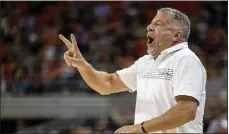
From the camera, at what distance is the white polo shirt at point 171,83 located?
8.57 ft

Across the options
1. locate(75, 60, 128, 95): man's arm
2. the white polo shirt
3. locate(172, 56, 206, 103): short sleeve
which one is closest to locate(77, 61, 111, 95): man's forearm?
locate(75, 60, 128, 95): man's arm

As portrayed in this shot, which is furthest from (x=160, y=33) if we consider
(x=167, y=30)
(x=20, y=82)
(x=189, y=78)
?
(x=20, y=82)

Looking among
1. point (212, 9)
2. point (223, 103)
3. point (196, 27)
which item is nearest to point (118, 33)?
point (196, 27)

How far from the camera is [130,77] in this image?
330 cm

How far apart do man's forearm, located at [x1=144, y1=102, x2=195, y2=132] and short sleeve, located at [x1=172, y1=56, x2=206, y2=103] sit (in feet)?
0.29

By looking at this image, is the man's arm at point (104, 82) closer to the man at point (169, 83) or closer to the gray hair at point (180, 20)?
the man at point (169, 83)

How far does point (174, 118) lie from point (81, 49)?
784 cm

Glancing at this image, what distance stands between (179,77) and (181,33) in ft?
1.02

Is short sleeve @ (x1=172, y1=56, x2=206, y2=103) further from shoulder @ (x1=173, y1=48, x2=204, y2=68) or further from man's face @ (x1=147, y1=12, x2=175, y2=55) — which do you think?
man's face @ (x1=147, y1=12, x2=175, y2=55)

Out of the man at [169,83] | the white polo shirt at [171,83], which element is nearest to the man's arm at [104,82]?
the man at [169,83]

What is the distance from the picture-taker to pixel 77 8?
11.6 meters

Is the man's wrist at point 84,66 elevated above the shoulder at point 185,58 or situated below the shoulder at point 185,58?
below

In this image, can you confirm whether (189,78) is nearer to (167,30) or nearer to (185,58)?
(185,58)

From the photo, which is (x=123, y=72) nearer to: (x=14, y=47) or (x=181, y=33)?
(x=181, y=33)
